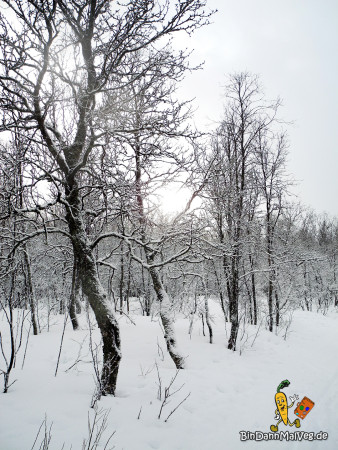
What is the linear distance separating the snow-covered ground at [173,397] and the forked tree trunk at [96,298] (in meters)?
0.43

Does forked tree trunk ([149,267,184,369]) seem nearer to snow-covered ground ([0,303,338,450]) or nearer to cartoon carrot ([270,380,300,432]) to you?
snow-covered ground ([0,303,338,450])

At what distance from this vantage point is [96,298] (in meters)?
4.20

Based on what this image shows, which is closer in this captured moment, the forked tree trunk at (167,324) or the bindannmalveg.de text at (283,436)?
the bindannmalveg.de text at (283,436)

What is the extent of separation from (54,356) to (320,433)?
618cm

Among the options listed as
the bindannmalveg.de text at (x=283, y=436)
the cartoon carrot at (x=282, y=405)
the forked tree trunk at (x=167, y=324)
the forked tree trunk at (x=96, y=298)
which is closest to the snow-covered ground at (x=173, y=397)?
the bindannmalveg.de text at (x=283, y=436)

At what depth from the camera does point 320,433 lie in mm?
4168

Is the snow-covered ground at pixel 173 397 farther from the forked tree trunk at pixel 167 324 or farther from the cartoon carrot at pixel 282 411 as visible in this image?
the forked tree trunk at pixel 167 324

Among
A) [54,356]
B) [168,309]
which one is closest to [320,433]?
[168,309]

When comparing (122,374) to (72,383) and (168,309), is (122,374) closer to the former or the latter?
(72,383)

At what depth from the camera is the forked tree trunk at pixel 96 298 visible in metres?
4.11

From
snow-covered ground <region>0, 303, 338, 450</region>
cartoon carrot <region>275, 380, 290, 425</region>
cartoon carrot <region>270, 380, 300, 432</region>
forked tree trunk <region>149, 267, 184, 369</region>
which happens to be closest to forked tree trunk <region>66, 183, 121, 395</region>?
snow-covered ground <region>0, 303, 338, 450</region>

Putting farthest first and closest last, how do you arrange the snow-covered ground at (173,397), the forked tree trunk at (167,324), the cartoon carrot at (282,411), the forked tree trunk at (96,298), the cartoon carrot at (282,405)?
the forked tree trunk at (167,324)
the cartoon carrot at (282,405)
the cartoon carrot at (282,411)
the forked tree trunk at (96,298)
the snow-covered ground at (173,397)

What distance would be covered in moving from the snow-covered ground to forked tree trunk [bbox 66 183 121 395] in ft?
1.40

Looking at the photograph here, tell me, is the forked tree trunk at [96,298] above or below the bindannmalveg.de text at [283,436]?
above
